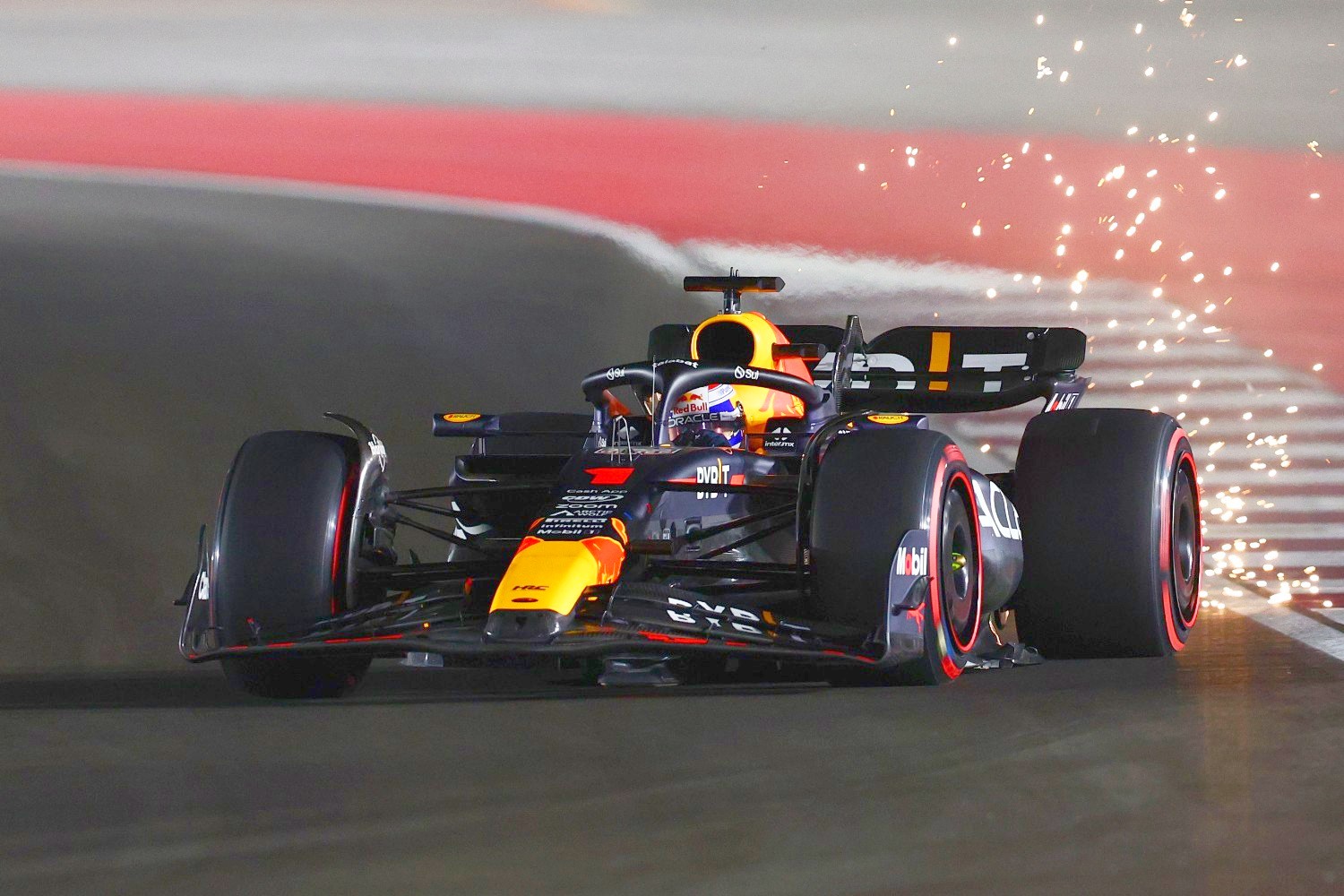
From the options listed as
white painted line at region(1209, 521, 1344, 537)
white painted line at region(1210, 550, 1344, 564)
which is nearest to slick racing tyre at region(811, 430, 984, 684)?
white painted line at region(1209, 521, 1344, 537)

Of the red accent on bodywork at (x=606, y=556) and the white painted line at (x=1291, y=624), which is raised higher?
the red accent on bodywork at (x=606, y=556)

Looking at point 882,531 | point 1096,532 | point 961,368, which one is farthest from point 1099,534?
point 961,368

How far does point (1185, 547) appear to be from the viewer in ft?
26.0

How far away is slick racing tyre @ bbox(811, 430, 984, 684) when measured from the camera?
601cm

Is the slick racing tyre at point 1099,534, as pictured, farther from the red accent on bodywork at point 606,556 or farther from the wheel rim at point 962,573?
the red accent on bodywork at point 606,556

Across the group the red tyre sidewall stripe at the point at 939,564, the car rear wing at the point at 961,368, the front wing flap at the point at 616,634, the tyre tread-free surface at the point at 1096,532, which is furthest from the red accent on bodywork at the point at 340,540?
the car rear wing at the point at 961,368

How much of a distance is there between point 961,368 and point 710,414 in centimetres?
218

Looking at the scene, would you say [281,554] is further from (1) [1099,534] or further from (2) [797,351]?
(1) [1099,534]

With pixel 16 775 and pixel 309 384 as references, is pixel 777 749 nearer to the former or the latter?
pixel 16 775

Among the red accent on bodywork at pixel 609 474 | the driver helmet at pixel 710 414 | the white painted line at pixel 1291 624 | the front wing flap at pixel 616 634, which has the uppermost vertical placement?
the driver helmet at pixel 710 414

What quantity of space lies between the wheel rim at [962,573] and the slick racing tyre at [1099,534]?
33.9 inches

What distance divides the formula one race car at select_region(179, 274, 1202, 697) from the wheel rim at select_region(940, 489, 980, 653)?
0.01 metres

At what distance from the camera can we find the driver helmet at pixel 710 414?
7.87m

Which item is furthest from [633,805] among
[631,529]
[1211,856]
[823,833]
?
[631,529]
